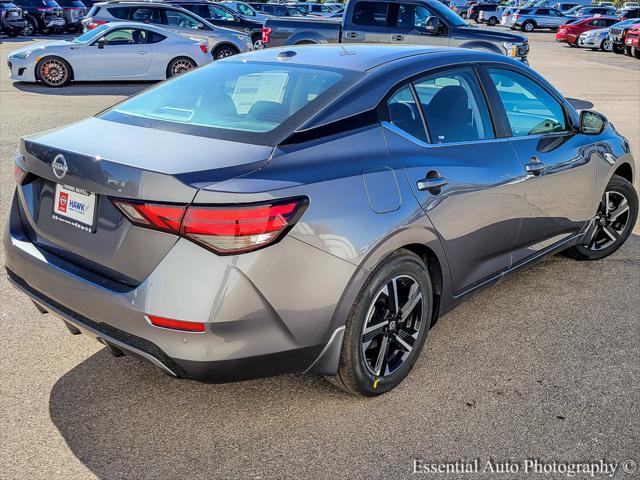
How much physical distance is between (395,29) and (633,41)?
1764cm

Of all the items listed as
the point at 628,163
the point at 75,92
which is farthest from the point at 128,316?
the point at 75,92

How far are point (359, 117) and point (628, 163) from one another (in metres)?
3.10

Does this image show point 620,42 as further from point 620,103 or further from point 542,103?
point 542,103

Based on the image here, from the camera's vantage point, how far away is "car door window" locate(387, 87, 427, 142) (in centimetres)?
341

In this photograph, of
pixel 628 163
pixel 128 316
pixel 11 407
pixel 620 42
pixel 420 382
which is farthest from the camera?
pixel 620 42

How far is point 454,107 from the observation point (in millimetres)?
3854

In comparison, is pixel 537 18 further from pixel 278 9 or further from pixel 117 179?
pixel 117 179

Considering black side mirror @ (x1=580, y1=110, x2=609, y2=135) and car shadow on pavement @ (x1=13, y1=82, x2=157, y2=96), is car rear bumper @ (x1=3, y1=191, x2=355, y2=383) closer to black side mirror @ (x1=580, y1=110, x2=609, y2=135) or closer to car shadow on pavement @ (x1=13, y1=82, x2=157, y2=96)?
black side mirror @ (x1=580, y1=110, x2=609, y2=135)

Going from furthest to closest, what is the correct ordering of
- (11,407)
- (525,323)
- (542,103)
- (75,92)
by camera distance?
(75,92)
(542,103)
(525,323)
(11,407)

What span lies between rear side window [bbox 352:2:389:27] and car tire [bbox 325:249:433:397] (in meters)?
12.7

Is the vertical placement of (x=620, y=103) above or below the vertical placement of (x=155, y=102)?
below

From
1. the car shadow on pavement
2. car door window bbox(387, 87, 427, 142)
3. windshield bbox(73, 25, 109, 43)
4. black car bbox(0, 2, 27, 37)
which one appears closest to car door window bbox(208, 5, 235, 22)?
the car shadow on pavement

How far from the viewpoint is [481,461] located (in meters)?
2.91

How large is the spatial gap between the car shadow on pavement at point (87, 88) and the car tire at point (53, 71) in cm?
17
